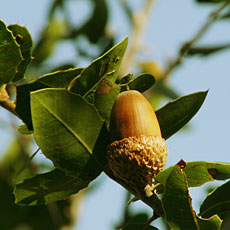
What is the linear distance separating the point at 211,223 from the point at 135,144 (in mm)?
202

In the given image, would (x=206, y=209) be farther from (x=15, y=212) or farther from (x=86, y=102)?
(x=15, y=212)

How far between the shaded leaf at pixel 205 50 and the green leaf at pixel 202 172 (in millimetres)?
1500

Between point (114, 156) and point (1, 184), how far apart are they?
1.45 metres

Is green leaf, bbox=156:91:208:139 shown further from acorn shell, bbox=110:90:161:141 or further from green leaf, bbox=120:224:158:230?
green leaf, bbox=120:224:158:230

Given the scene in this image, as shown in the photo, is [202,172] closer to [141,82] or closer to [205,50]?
[141,82]

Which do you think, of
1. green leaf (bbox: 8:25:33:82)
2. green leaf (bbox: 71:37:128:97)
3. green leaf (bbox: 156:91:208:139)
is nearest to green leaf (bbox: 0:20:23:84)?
green leaf (bbox: 8:25:33:82)

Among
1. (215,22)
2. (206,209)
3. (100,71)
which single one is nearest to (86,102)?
(100,71)

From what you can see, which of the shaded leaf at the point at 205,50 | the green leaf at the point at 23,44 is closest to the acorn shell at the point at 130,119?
the green leaf at the point at 23,44

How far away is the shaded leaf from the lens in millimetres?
2355

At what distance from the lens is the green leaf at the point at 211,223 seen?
2.77 feet

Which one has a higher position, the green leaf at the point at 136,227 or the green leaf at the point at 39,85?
the green leaf at the point at 39,85

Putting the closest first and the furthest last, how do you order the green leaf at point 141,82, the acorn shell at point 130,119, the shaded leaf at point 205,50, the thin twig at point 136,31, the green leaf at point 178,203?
the green leaf at point 178,203 → the acorn shell at point 130,119 → the green leaf at point 141,82 → the shaded leaf at point 205,50 → the thin twig at point 136,31

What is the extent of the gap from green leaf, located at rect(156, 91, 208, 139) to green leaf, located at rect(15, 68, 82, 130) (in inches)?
8.4

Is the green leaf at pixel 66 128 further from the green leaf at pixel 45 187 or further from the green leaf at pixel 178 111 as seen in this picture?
the green leaf at pixel 178 111
